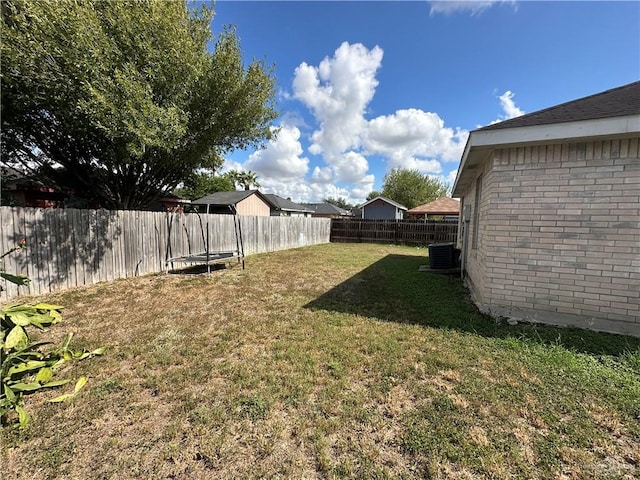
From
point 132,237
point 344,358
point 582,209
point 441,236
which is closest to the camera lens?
point 344,358

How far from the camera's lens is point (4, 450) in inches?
71.3

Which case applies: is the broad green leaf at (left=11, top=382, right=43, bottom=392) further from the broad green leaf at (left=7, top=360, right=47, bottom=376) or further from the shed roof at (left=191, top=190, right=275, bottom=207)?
the shed roof at (left=191, top=190, right=275, bottom=207)

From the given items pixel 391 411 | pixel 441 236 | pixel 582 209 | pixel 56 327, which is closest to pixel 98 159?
pixel 56 327

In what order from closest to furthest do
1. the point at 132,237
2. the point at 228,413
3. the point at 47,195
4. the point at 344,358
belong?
the point at 228,413 → the point at 344,358 → the point at 132,237 → the point at 47,195

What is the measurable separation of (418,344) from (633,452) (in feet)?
5.90

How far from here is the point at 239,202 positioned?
24.0m

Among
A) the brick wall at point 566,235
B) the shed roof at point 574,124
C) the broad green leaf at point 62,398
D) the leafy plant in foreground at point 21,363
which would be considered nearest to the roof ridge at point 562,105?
the shed roof at point 574,124

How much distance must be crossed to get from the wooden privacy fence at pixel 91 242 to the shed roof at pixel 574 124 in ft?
25.7

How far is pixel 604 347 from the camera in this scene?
319cm

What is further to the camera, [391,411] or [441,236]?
[441,236]

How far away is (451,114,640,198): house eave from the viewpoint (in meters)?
3.30

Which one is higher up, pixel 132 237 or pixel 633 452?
pixel 132 237

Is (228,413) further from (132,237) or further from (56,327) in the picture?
(132,237)

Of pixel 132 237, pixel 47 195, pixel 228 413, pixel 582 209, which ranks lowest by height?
pixel 228 413
